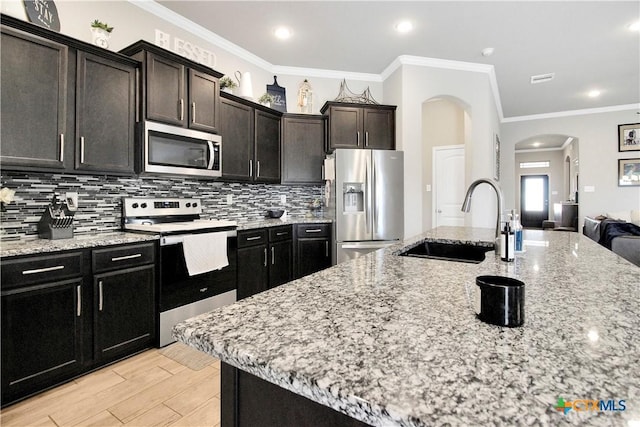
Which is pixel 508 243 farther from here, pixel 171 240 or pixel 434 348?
pixel 171 240

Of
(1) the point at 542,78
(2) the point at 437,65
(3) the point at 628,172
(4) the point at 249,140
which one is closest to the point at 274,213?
(4) the point at 249,140

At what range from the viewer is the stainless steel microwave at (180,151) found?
8.34ft

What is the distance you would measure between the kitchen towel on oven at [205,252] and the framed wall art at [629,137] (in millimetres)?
7555

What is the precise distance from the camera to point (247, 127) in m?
3.56

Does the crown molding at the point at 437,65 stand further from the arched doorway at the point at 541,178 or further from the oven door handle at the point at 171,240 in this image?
the arched doorway at the point at 541,178

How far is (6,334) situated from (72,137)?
123 centimetres

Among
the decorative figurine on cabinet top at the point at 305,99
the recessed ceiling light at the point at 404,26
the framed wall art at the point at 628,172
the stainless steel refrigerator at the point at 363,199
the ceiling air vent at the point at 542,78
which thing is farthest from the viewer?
the framed wall art at the point at 628,172

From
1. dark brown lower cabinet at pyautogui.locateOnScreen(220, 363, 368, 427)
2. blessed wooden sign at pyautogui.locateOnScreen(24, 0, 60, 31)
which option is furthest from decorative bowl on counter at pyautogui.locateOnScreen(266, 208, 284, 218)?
dark brown lower cabinet at pyautogui.locateOnScreen(220, 363, 368, 427)

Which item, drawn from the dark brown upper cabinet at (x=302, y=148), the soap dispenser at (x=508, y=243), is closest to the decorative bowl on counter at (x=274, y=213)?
the dark brown upper cabinet at (x=302, y=148)

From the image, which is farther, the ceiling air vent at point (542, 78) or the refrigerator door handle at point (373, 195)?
the ceiling air vent at point (542, 78)

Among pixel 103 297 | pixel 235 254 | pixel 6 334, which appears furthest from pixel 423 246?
pixel 6 334

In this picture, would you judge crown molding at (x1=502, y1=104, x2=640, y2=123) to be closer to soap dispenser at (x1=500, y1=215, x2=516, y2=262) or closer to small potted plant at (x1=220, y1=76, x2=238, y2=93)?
small potted plant at (x1=220, y1=76, x2=238, y2=93)

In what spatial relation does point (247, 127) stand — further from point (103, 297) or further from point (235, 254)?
point (103, 297)

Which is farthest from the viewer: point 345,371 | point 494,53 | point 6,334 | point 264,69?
point 264,69
